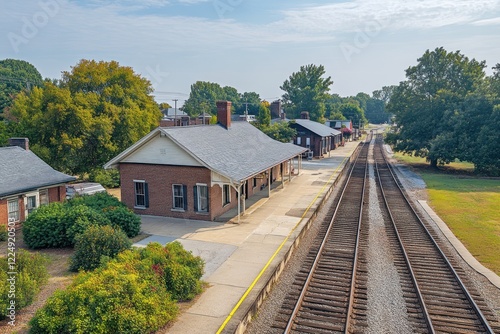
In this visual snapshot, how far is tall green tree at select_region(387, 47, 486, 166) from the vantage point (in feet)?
151

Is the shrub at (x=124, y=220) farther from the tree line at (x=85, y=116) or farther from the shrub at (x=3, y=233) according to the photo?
the tree line at (x=85, y=116)

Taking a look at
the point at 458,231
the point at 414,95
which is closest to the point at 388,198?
the point at 458,231

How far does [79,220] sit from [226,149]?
33.3 ft

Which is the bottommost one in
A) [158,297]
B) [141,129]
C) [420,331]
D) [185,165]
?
[420,331]

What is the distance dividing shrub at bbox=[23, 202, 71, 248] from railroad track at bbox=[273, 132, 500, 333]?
1014 cm

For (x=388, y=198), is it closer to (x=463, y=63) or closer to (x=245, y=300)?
(x=245, y=300)

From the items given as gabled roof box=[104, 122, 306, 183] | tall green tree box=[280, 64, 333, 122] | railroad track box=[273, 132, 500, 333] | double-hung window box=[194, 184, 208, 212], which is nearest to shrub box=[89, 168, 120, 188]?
gabled roof box=[104, 122, 306, 183]

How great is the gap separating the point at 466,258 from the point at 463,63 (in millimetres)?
41188

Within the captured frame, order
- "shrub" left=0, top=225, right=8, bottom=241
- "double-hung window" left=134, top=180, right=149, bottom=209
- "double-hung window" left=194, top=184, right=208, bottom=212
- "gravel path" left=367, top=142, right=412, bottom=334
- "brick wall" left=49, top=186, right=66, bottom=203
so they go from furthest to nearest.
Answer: "double-hung window" left=134, top=180, right=149, bottom=209, "brick wall" left=49, top=186, right=66, bottom=203, "double-hung window" left=194, top=184, right=208, bottom=212, "shrub" left=0, top=225, right=8, bottom=241, "gravel path" left=367, top=142, right=412, bottom=334

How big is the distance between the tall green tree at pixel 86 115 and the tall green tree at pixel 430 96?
3116 cm

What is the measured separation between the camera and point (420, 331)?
10234 mm

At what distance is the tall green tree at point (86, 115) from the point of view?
103 ft

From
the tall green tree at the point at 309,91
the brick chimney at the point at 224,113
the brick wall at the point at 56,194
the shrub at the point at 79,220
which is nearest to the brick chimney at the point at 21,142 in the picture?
the brick wall at the point at 56,194

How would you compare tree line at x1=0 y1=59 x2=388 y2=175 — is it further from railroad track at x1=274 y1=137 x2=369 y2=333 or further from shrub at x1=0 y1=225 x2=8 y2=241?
railroad track at x1=274 y1=137 x2=369 y2=333
